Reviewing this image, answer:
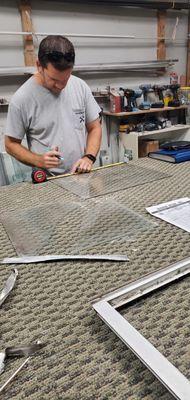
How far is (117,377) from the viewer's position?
0.36m

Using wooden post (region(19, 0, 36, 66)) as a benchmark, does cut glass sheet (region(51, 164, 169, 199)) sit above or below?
below

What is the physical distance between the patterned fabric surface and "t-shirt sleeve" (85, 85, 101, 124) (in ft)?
3.28

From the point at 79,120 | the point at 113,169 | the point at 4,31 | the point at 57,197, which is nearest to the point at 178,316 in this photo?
the point at 57,197

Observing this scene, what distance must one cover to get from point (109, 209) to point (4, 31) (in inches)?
85.9

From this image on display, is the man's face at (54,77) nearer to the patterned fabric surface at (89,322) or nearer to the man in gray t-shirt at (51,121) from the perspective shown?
the man in gray t-shirt at (51,121)

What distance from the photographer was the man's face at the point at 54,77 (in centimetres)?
123

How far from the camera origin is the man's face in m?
1.23

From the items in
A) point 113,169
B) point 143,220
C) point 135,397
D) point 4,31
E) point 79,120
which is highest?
point 4,31

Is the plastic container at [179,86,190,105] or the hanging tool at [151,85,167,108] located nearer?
the hanging tool at [151,85,167,108]

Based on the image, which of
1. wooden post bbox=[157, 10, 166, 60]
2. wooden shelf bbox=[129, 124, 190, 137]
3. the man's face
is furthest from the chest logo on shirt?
wooden post bbox=[157, 10, 166, 60]

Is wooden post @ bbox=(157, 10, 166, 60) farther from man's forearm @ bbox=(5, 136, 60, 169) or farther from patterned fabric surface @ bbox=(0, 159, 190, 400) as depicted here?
patterned fabric surface @ bbox=(0, 159, 190, 400)

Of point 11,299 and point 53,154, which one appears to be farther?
point 53,154

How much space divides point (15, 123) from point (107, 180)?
571mm

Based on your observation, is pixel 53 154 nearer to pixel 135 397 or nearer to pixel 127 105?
pixel 135 397
